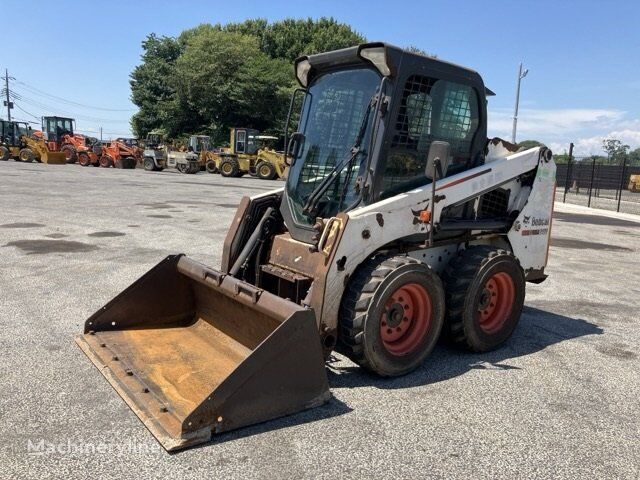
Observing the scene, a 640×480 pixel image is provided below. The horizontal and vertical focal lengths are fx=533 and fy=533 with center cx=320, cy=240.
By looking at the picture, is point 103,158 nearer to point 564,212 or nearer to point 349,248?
point 564,212

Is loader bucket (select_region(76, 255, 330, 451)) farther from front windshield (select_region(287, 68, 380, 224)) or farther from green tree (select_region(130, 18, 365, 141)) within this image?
green tree (select_region(130, 18, 365, 141))

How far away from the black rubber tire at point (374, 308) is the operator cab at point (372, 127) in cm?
59

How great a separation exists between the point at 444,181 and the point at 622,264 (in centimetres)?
741

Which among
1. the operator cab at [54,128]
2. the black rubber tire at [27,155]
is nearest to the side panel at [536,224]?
the black rubber tire at [27,155]

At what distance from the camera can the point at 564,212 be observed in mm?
21094

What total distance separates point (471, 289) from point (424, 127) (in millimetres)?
1441

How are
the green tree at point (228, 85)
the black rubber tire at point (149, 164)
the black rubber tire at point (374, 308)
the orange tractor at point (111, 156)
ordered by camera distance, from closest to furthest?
the black rubber tire at point (374, 308) < the black rubber tire at point (149, 164) < the orange tractor at point (111, 156) < the green tree at point (228, 85)

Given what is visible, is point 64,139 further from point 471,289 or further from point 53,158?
point 471,289

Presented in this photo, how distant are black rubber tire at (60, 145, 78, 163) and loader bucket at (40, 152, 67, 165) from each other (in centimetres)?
94

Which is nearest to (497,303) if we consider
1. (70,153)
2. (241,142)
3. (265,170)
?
(265,170)

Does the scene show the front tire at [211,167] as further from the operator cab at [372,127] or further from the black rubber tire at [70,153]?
the operator cab at [372,127]

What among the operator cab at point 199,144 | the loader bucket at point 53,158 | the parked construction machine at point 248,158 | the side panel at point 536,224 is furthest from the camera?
the loader bucket at point 53,158

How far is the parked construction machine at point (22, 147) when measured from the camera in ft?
118

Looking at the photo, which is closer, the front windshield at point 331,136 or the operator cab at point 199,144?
the front windshield at point 331,136
